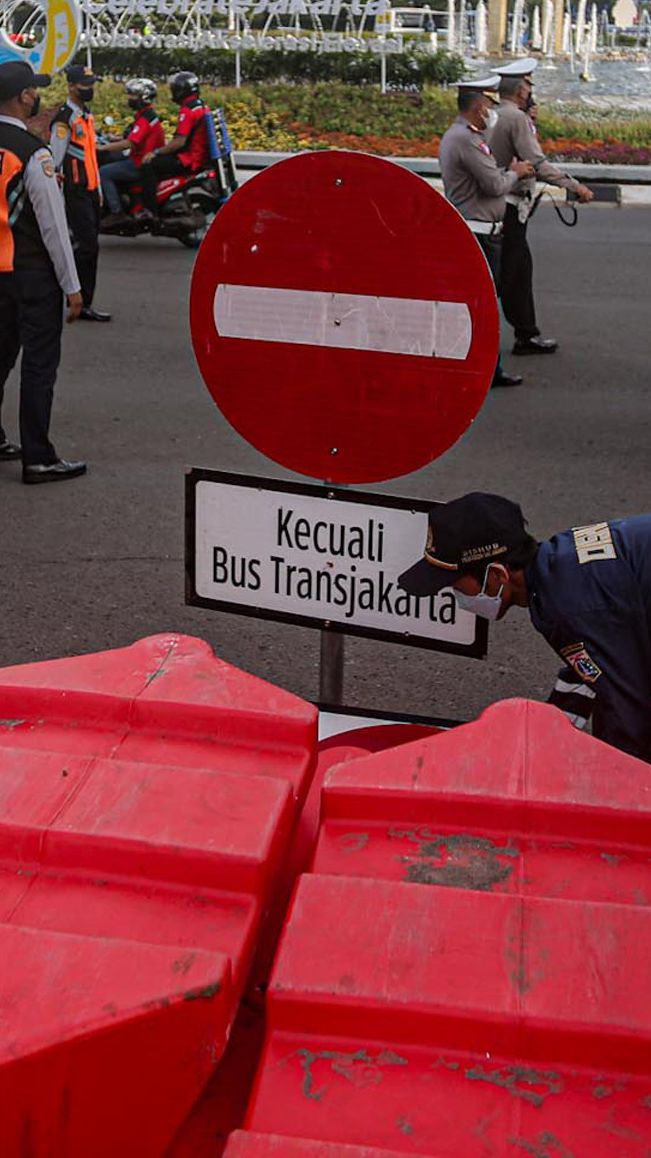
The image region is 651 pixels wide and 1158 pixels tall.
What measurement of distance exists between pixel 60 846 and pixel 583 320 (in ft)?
29.9

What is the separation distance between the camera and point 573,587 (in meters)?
2.82

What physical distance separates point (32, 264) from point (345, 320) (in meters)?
4.06

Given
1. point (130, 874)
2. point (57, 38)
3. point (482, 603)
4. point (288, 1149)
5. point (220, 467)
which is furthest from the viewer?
point (57, 38)

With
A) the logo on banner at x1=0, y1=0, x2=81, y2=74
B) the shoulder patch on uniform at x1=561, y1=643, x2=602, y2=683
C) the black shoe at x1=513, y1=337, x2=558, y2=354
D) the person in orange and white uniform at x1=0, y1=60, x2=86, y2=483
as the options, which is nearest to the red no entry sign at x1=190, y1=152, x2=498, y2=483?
the shoulder patch on uniform at x1=561, y1=643, x2=602, y2=683

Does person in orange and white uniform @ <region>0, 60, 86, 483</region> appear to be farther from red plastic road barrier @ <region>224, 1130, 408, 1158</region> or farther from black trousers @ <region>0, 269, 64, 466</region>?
red plastic road barrier @ <region>224, 1130, 408, 1158</region>

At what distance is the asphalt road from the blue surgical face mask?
1548mm

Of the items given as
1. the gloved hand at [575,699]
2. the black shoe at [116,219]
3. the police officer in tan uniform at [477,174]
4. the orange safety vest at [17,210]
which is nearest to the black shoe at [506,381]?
the police officer in tan uniform at [477,174]

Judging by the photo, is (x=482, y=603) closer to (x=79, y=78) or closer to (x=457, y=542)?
(x=457, y=542)

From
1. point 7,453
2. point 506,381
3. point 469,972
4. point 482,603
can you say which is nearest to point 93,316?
point 506,381

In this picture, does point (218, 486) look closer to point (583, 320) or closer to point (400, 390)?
point (400, 390)

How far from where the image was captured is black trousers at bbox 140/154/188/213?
13195mm

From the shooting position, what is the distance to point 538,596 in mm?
2857

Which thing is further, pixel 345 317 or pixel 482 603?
pixel 482 603

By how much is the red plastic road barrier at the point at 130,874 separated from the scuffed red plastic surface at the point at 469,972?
9 cm
